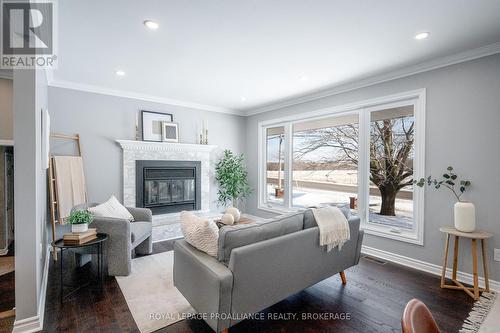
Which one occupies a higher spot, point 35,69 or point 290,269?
point 35,69

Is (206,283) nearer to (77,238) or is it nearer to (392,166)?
(77,238)

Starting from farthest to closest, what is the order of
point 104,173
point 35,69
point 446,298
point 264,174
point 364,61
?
point 264,174
point 104,173
point 364,61
point 446,298
point 35,69

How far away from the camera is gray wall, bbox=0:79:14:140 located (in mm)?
3277

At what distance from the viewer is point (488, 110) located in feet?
9.00

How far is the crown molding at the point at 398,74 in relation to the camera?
2768 millimetres

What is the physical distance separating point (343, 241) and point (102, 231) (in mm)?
2686

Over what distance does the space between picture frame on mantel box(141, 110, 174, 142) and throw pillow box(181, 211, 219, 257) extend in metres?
3.12

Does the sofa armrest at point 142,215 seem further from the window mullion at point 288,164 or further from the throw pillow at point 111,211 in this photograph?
the window mullion at point 288,164

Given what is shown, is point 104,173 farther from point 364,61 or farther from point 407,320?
point 407,320

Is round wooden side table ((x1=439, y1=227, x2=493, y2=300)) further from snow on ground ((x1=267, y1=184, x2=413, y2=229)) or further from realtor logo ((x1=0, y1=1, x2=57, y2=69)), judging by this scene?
realtor logo ((x1=0, y1=1, x2=57, y2=69))

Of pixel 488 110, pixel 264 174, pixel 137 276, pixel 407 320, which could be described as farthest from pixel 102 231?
pixel 488 110

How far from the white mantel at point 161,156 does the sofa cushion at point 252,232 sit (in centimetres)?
328

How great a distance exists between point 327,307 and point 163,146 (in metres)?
3.90

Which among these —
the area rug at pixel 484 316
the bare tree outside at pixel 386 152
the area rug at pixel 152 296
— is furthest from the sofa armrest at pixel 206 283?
the bare tree outside at pixel 386 152
